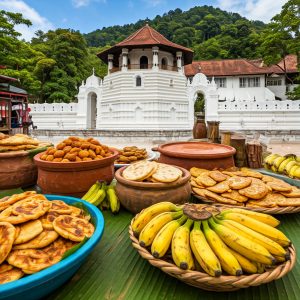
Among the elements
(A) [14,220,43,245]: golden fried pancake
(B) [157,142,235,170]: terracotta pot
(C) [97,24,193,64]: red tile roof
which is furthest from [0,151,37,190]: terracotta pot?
(C) [97,24,193,64]: red tile roof

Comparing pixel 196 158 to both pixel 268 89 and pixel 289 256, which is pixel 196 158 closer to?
pixel 289 256

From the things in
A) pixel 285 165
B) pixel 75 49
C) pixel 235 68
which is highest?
pixel 75 49

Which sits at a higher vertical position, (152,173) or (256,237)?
(152,173)

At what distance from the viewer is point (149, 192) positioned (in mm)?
1826

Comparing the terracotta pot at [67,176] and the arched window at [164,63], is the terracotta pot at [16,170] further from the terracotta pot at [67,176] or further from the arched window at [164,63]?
the arched window at [164,63]

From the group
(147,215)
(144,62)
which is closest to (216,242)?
(147,215)

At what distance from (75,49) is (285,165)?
3053 cm

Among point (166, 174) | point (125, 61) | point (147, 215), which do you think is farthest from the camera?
point (125, 61)

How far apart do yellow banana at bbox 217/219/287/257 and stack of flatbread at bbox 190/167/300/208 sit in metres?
0.64

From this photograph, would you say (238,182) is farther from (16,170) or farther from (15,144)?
(15,144)

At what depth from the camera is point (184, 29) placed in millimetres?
47906

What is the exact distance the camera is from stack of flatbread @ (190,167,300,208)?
1915 millimetres

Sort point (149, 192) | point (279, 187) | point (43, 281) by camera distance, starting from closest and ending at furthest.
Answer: point (43, 281), point (149, 192), point (279, 187)

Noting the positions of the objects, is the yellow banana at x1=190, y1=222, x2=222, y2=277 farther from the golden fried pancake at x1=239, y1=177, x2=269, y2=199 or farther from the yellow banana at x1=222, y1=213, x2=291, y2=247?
the golden fried pancake at x1=239, y1=177, x2=269, y2=199
